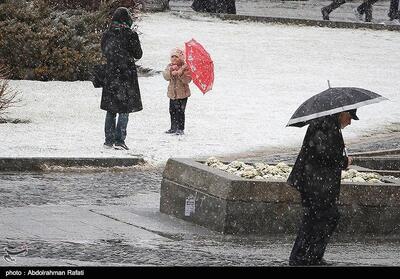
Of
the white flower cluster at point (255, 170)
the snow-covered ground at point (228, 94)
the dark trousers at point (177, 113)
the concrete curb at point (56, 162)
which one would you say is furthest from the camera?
the dark trousers at point (177, 113)

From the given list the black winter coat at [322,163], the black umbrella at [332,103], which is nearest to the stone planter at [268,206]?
the black umbrella at [332,103]

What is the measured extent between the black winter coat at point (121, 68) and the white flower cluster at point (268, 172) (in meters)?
4.58

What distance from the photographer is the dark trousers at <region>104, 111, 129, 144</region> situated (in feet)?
61.9

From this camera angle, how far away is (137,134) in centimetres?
2072

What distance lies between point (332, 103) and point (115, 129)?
8008mm

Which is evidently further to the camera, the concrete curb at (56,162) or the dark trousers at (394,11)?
the dark trousers at (394,11)

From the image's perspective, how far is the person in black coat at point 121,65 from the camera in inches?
729

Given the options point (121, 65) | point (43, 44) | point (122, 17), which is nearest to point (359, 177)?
point (121, 65)

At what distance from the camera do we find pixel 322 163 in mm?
11094

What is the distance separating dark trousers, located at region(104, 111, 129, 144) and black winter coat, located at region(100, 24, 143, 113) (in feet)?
0.82

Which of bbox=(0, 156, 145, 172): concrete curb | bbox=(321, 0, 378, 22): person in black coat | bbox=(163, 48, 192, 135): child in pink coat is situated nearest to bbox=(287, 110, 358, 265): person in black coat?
bbox=(0, 156, 145, 172): concrete curb

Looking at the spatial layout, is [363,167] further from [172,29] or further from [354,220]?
[172,29]

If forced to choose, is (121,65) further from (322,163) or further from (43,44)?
(322,163)

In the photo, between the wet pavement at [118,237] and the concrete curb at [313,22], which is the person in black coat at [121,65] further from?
the concrete curb at [313,22]
